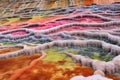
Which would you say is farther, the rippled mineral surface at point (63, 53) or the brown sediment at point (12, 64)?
the brown sediment at point (12, 64)

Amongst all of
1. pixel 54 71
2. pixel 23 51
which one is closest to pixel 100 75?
pixel 54 71

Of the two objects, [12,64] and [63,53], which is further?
[63,53]

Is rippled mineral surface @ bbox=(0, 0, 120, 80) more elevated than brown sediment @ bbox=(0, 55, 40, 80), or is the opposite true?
rippled mineral surface @ bbox=(0, 0, 120, 80)

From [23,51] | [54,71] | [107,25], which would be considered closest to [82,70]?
[54,71]

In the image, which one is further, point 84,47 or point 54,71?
point 84,47

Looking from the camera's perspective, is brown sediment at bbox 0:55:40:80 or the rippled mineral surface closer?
the rippled mineral surface

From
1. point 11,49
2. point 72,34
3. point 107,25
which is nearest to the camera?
point 11,49

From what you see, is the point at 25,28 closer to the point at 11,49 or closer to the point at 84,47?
the point at 11,49

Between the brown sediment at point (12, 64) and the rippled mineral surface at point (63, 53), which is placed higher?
the rippled mineral surface at point (63, 53)

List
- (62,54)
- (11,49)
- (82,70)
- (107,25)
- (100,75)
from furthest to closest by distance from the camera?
(107,25) → (11,49) → (62,54) → (82,70) → (100,75)

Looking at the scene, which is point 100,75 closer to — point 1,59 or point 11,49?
point 1,59
